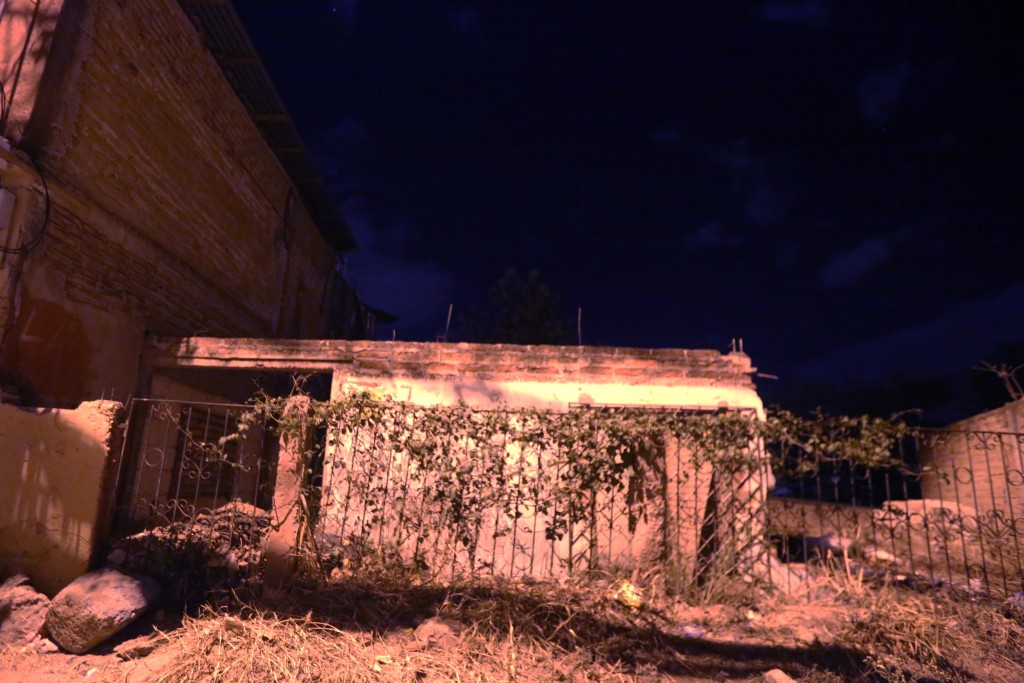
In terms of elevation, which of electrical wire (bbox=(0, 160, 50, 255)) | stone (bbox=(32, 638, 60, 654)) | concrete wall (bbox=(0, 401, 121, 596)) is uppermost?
electrical wire (bbox=(0, 160, 50, 255))

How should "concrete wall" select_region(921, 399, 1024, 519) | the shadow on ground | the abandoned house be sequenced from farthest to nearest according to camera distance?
"concrete wall" select_region(921, 399, 1024, 519), the abandoned house, the shadow on ground

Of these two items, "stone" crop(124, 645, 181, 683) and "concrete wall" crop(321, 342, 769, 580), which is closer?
"stone" crop(124, 645, 181, 683)

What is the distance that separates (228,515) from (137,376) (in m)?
2.84

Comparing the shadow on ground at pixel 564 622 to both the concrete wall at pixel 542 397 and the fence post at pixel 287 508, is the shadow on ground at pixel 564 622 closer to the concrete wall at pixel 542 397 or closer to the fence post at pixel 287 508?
the fence post at pixel 287 508

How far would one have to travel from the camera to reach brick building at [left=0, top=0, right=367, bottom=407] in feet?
18.6

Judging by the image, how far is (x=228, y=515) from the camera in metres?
5.43

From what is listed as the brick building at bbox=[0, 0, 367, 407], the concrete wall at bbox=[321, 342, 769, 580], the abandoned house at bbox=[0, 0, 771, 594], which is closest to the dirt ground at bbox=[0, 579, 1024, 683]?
the abandoned house at bbox=[0, 0, 771, 594]

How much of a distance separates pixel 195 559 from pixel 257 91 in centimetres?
791

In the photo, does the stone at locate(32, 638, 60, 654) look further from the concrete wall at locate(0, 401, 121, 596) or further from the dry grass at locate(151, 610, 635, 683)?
the dry grass at locate(151, 610, 635, 683)

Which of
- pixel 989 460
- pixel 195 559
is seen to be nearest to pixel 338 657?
pixel 195 559

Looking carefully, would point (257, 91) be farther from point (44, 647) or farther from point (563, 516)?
point (563, 516)

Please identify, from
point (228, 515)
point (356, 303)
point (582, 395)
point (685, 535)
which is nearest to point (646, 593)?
→ point (685, 535)

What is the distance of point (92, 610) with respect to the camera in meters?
4.17

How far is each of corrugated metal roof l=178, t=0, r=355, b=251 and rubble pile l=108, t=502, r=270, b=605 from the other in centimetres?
699
